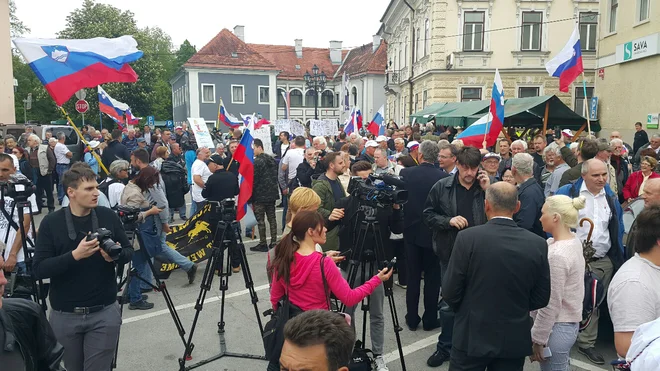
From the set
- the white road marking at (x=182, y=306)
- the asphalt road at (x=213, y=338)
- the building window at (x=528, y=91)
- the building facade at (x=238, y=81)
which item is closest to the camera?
the asphalt road at (x=213, y=338)

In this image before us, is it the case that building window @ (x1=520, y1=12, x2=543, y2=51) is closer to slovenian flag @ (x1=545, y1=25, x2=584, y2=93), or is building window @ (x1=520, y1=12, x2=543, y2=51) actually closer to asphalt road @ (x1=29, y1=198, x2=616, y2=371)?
slovenian flag @ (x1=545, y1=25, x2=584, y2=93)

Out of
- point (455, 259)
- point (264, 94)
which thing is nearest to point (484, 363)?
point (455, 259)

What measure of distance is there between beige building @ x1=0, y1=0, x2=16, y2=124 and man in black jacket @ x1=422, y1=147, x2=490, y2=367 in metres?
30.5

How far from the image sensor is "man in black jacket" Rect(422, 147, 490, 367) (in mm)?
4535

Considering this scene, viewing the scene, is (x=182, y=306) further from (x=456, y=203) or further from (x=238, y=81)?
(x=238, y=81)

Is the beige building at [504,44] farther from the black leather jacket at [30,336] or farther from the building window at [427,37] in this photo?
the black leather jacket at [30,336]

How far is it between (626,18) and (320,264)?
18.9m

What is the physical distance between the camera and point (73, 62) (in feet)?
23.2

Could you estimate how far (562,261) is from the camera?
11.5 ft

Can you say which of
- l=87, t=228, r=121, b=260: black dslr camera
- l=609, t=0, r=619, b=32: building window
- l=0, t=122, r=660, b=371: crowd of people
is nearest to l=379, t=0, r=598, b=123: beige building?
l=609, t=0, r=619, b=32: building window

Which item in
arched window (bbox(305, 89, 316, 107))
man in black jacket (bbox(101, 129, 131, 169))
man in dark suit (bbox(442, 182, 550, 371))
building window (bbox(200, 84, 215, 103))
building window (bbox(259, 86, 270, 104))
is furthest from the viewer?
arched window (bbox(305, 89, 316, 107))

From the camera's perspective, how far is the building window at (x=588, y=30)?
25391 millimetres

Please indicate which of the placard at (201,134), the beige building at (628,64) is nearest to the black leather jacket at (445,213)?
the placard at (201,134)

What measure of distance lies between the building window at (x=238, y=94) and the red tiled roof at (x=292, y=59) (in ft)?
34.1
